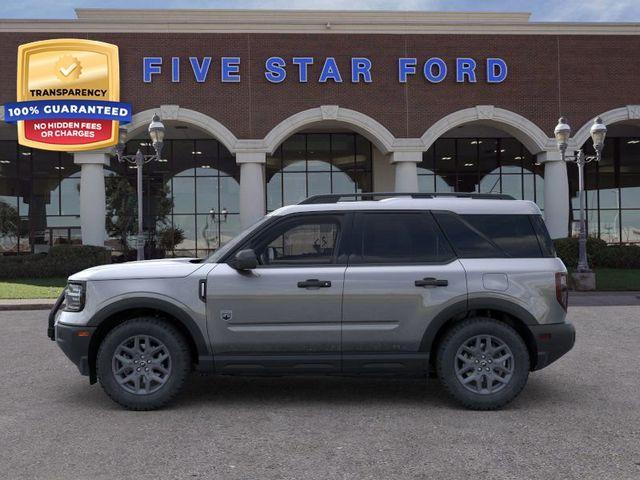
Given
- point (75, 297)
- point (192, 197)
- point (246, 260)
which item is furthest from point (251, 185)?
point (246, 260)

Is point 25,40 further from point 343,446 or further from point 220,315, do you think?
point 343,446

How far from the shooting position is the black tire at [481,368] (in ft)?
17.5

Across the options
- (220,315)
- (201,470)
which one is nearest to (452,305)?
(220,315)

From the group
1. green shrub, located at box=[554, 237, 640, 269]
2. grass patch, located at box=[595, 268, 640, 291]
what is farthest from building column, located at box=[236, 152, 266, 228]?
grass patch, located at box=[595, 268, 640, 291]

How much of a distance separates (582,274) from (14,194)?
91.8ft

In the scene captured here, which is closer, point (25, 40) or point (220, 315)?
point (220, 315)

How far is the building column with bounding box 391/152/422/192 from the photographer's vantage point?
23.7 m

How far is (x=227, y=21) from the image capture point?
23.5 m

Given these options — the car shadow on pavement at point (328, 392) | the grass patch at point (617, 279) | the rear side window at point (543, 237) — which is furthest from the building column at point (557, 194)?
the rear side window at point (543, 237)

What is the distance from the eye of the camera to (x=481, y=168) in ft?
102

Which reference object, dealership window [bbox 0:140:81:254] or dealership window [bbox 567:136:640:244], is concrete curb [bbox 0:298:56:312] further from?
dealership window [bbox 567:136:640:244]

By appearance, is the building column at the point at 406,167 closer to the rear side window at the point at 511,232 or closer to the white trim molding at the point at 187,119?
the white trim molding at the point at 187,119

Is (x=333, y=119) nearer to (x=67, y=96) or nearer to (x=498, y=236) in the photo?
(x=67, y=96)

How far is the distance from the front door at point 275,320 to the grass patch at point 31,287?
1274 cm
